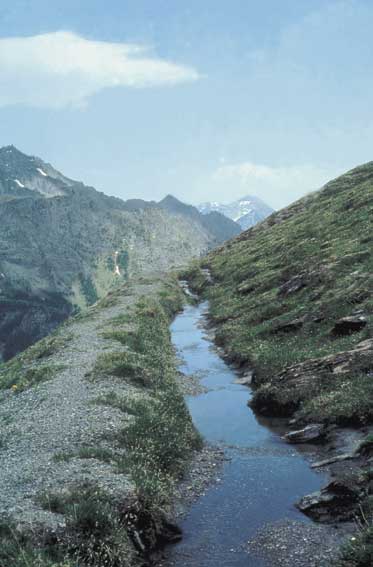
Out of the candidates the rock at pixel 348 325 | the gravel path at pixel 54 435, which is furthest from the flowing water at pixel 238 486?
the rock at pixel 348 325

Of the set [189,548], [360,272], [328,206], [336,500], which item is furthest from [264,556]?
[328,206]

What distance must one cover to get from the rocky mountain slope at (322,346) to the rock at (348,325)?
85mm

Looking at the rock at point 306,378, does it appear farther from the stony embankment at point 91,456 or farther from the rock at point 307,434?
the stony embankment at point 91,456

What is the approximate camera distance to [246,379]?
1700 inches

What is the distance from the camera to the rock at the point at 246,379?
4212cm

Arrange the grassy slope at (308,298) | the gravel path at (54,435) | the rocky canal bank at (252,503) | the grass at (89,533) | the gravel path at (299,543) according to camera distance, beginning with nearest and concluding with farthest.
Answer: the grass at (89,533), the gravel path at (299,543), the rocky canal bank at (252,503), the gravel path at (54,435), the grassy slope at (308,298)

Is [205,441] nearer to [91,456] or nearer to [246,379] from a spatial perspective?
[91,456]

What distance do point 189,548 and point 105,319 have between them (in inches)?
1878

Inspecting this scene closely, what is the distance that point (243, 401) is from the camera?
125 ft

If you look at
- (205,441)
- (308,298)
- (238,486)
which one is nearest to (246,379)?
(205,441)

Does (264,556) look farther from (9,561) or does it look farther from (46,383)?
(46,383)

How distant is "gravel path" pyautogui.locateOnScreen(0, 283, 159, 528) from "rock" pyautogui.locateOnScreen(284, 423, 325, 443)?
401 inches

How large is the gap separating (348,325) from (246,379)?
9.88 meters

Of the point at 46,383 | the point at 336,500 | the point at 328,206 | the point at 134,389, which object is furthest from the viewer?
the point at 328,206
